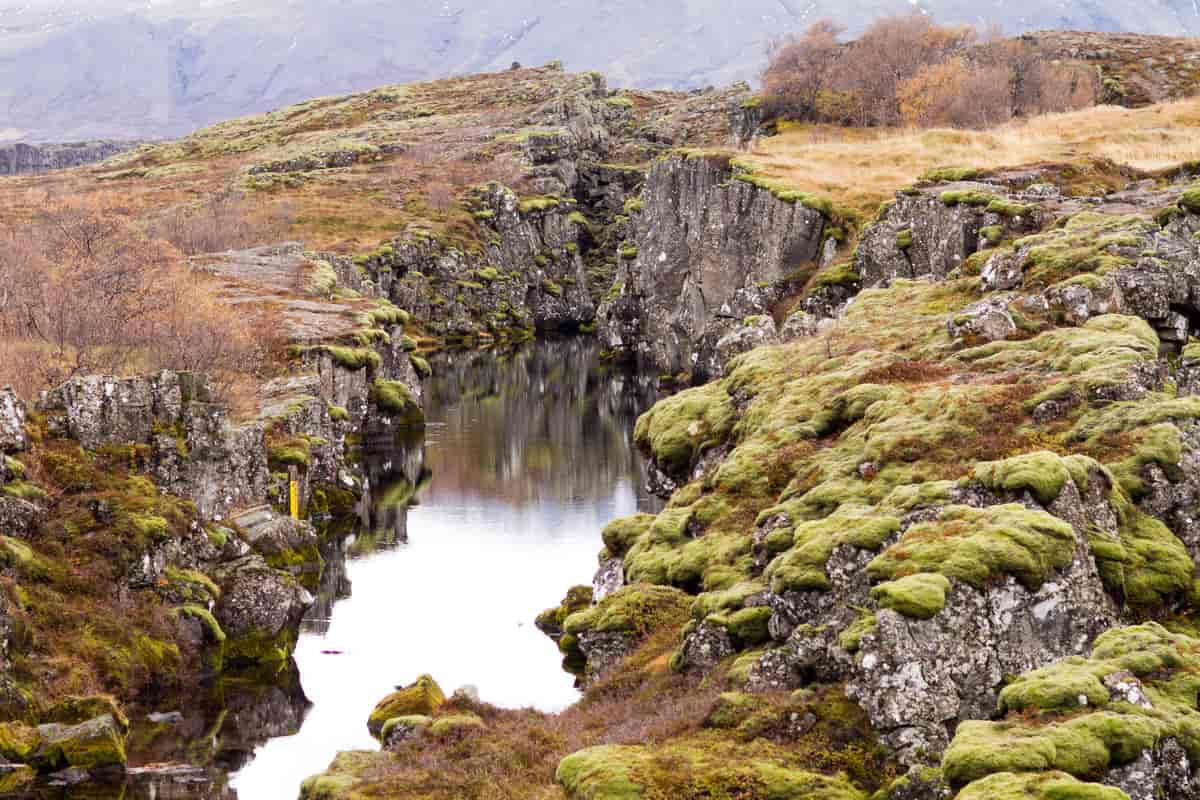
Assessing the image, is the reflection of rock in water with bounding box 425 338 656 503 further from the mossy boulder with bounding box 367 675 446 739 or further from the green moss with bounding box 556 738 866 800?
the green moss with bounding box 556 738 866 800

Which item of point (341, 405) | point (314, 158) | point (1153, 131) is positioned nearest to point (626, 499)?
point (341, 405)

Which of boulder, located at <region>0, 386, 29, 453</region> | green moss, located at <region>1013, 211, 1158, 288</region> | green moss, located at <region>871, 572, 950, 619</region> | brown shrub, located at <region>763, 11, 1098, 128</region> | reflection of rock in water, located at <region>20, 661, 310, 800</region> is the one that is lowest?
reflection of rock in water, located at <region>20, 661, 310, 800</region>

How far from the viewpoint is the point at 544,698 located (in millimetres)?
45156

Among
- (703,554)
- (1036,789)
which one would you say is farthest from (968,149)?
(1036,789)

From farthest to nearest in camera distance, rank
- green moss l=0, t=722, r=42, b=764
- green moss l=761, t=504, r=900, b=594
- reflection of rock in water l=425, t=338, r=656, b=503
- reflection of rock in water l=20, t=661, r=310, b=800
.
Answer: reflection of rock in water l=425, t=338, r=656, b=503
reflection of rock in water l=20, t=661, r=310, b=800
green moss l=0, t=722, r=42, b=764
green moss l=761, t=504, r=900, b=594

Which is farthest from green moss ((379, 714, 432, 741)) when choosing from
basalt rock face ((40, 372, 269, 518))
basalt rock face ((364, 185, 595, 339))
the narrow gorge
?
basalt rock face ((364, 185, 595, 339))

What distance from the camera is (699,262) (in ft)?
392

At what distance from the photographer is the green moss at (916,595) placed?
90.6 feet

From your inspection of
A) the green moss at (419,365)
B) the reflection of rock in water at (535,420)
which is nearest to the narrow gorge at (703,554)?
the reflection of rock in water at (535,420)

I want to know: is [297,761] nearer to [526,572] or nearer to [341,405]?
[526,572]

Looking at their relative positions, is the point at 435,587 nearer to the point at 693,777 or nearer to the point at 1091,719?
the point at 693,777

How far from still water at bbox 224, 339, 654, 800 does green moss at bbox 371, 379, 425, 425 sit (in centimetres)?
255

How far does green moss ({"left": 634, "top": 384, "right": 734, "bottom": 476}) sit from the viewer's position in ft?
190

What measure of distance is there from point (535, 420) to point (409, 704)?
61.2 meters
